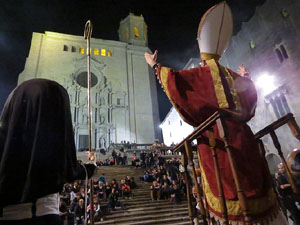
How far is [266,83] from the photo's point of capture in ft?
47.6

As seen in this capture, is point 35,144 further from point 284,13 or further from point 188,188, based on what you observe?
point 284,13

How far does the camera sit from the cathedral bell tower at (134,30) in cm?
3200

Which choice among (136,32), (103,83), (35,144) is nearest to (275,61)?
(35,144)

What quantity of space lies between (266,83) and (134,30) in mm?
24578

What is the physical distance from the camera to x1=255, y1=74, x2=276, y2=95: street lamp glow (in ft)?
46.0

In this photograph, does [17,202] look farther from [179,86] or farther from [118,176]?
[118,176]

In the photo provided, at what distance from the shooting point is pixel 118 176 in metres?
12.5

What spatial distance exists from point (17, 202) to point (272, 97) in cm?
1618

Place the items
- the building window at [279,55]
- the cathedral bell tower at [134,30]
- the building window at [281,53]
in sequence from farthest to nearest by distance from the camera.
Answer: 1. the cathedral bell tower at [134,30]
2. the building window at [279,55]
3. the building window at [281,53]

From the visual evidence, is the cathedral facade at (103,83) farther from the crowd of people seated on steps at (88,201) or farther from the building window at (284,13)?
the building window at (284,13)

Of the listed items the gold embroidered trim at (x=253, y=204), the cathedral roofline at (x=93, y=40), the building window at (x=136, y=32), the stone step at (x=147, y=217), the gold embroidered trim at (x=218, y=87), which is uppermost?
the building window at (x=136, y=32)

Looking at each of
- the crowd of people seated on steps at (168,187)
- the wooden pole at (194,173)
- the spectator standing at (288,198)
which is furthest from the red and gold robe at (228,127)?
the crowd of people seated on steps at (168,187)

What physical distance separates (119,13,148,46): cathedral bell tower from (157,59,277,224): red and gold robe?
32.0m

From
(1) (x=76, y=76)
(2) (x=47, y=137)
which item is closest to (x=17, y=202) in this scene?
(2) (x=47, y=137)
